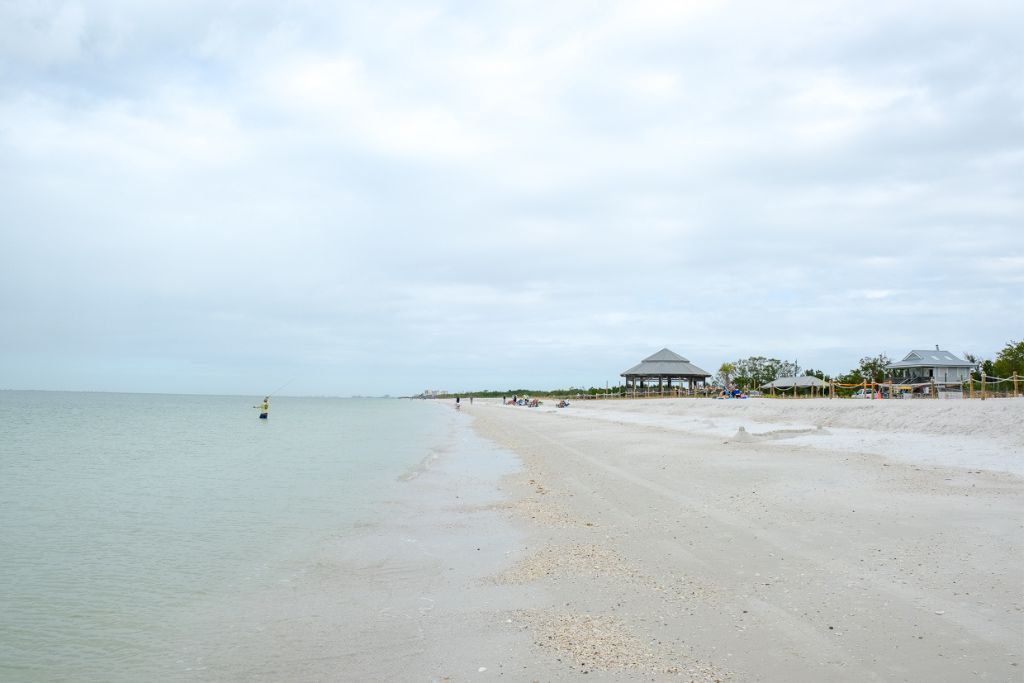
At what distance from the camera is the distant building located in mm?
48312

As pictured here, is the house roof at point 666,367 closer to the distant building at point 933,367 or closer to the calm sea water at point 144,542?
the distant building at point 933,367

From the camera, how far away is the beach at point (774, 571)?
407cm

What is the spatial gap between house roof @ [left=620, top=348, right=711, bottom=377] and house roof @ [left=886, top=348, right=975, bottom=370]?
17.9 m

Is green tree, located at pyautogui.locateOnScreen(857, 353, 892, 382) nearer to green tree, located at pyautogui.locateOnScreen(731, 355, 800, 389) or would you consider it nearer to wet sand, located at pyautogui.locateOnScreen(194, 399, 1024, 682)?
green tree, located at pyautogui.locateOnScreen(731, 355, 800, 389)

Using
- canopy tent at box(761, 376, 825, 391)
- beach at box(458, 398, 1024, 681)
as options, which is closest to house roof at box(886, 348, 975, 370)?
canopy tent at box(761, 376, 825, 391)

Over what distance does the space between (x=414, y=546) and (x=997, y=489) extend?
8464 millimetres

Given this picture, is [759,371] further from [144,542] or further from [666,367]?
[144,542]

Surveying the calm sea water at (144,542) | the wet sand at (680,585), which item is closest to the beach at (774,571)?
the wet sand at (680,585)

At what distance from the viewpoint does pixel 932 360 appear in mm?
49188

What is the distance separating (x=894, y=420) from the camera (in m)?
18.9

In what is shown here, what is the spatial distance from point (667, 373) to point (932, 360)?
22537 millimetres

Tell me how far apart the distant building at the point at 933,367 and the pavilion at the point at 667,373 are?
17908 mm

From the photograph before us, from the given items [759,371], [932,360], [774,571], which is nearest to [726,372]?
[759,371]

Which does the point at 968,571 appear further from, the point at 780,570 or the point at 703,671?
the point at 703,671
